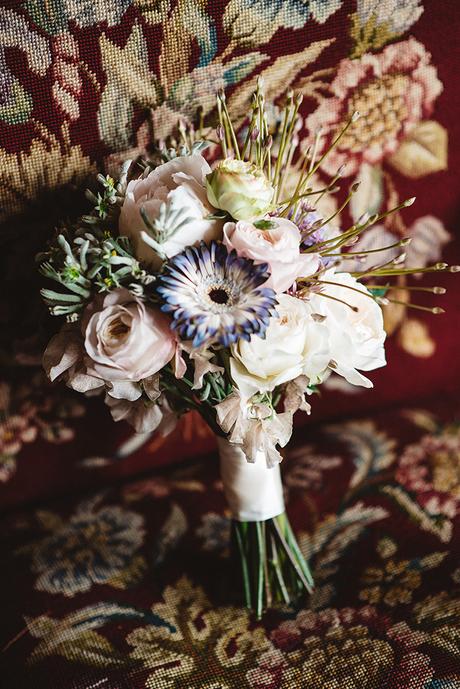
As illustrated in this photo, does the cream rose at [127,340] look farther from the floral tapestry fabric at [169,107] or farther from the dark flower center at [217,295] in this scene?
the floral tapestry fabric at [169,107]

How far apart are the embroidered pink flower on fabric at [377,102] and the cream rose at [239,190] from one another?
259mm

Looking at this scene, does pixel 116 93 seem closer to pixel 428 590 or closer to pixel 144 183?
pixel 144 183

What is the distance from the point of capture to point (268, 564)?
74 centimetres

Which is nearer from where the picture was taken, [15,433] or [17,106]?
[17,106]

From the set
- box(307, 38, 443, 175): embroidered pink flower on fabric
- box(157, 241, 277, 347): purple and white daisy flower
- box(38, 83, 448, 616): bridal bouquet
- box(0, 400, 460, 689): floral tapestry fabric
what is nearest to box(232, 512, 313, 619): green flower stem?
box(0, 400, 460, 689): floral tapestry fabric

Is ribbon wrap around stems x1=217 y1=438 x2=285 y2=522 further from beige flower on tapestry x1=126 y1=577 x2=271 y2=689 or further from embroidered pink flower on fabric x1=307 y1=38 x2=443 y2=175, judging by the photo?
embroidered pink flower on fabric x1=307 y1=38 x2=443 y2=175

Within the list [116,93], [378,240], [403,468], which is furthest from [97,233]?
[403,468]

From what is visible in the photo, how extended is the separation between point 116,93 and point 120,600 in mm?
544

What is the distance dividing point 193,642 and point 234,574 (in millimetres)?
88

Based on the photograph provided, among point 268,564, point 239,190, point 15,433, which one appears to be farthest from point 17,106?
point 268,564

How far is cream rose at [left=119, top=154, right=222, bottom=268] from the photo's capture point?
54cm

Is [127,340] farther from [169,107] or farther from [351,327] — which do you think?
[169,107]

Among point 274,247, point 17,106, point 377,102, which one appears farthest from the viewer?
point 377,102

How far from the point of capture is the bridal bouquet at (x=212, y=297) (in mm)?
534
